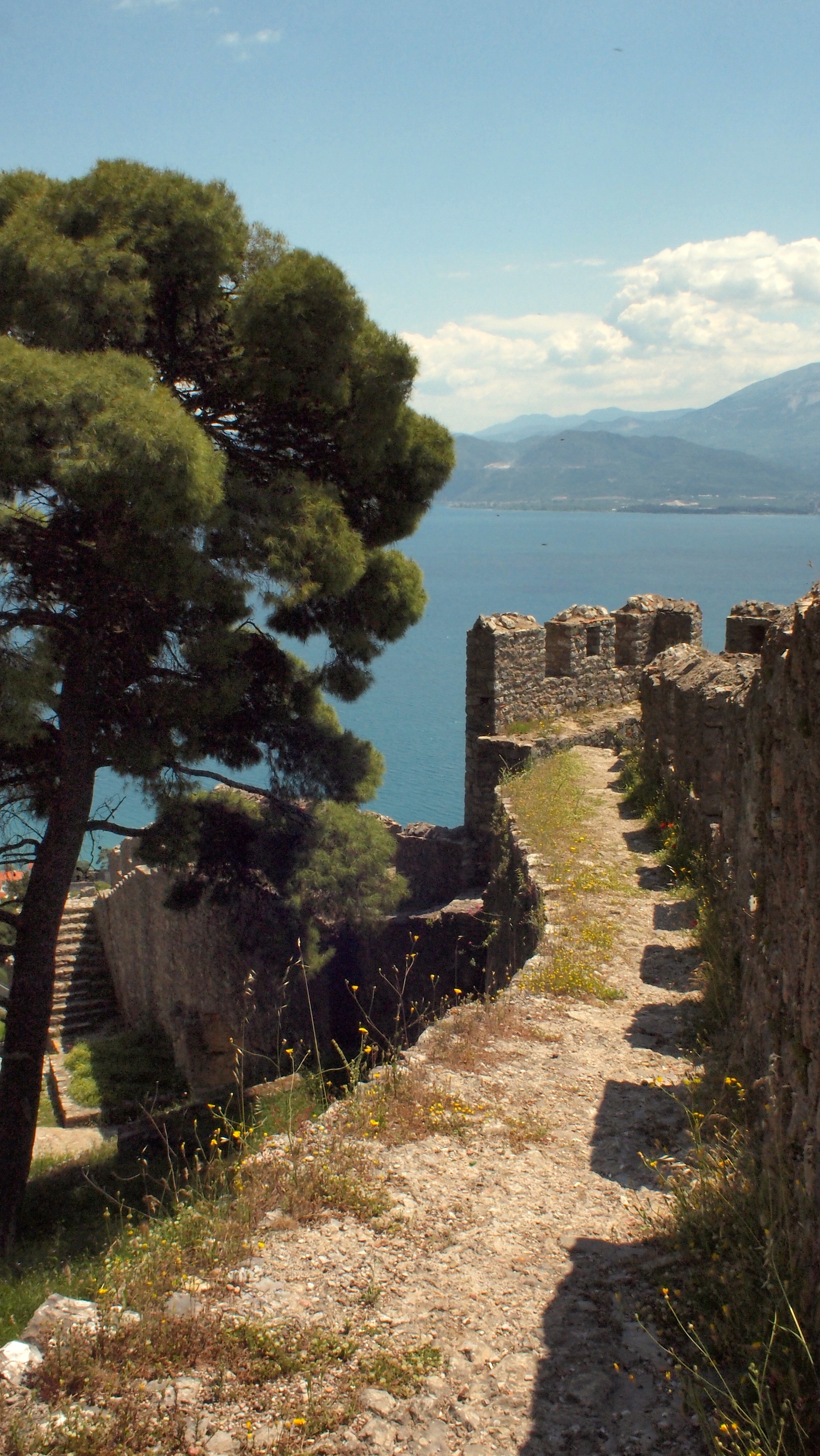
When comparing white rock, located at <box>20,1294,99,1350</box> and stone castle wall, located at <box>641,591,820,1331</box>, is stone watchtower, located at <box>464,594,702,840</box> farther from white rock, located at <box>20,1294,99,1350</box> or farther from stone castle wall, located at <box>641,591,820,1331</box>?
white rock, located at <box>20,1294,99,1350</box>

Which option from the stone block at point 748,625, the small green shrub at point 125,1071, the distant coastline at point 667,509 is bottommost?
the small green shrub at point 125,1071

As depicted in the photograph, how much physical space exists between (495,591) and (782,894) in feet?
262

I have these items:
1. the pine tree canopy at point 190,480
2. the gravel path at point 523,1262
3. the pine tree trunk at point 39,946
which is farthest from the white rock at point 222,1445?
the pine tree trunk at point 39,946

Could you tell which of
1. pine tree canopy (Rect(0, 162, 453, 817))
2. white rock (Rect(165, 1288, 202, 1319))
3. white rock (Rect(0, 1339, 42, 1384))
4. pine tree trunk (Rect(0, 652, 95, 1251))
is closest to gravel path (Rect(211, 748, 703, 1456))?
white rock (Rect(165, 1288, 202, 1319))

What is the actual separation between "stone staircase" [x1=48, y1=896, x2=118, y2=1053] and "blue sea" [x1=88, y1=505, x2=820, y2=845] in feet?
8.66

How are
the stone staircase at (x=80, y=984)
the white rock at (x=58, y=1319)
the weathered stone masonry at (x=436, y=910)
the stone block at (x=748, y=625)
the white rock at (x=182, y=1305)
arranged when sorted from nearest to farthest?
the white rock at (x=58, y=1319) → the white rock at (x=182, y=1305) → the stone block at (x=748, y=625) → the weathered stone masonry at (x=436, y=910) → the stone staircase at (x=80, y=984)

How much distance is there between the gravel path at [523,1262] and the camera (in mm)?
2971

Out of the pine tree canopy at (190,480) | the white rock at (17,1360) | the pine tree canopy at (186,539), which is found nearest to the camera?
the white rock at (17,1360)

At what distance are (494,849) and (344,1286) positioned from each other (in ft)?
28.3

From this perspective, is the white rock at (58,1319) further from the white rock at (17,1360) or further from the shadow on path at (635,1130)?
the shadow on path at (635,1130)

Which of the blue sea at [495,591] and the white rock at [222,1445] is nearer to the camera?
the white rock at [222,1445]

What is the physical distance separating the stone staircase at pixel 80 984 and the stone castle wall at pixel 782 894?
15.7 metres

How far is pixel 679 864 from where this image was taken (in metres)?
8.46

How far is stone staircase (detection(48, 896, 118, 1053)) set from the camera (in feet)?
64.1
